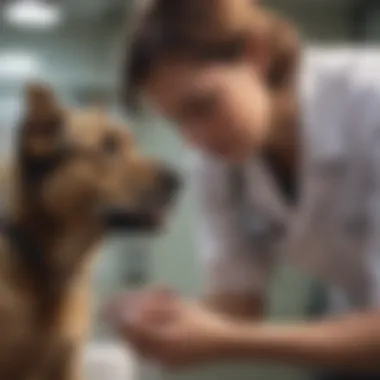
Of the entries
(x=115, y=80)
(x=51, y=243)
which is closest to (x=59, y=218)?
(x=51, y=243)

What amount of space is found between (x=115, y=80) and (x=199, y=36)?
10cm

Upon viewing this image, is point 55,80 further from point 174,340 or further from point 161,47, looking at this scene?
point 174,340

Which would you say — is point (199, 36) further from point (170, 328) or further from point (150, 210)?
point (170, 328)

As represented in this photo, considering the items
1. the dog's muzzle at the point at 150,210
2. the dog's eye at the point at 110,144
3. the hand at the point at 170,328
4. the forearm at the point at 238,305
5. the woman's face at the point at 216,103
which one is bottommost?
the hand at the point at 170,328

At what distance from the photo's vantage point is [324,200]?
0.89 meters

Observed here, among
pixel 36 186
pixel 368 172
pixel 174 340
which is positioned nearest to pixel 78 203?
pixel 36 186

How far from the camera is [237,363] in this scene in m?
0.88

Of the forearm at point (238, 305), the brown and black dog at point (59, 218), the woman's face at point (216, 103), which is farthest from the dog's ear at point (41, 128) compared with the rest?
the forearm at point (238, 305)

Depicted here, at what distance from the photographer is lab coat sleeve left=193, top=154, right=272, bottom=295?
0.89 meters

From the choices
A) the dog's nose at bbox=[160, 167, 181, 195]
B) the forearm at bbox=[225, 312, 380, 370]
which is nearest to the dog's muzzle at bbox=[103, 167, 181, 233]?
the dog's nose at bbox=[160, 167, 181, 195]

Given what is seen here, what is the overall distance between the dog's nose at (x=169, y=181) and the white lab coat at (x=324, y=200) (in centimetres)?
3

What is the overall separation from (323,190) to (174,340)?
0.22 meters

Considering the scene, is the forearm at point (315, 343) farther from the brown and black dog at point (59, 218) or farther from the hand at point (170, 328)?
the brown and black dog at point (59, 218)

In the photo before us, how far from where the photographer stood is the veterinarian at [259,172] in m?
0.87
